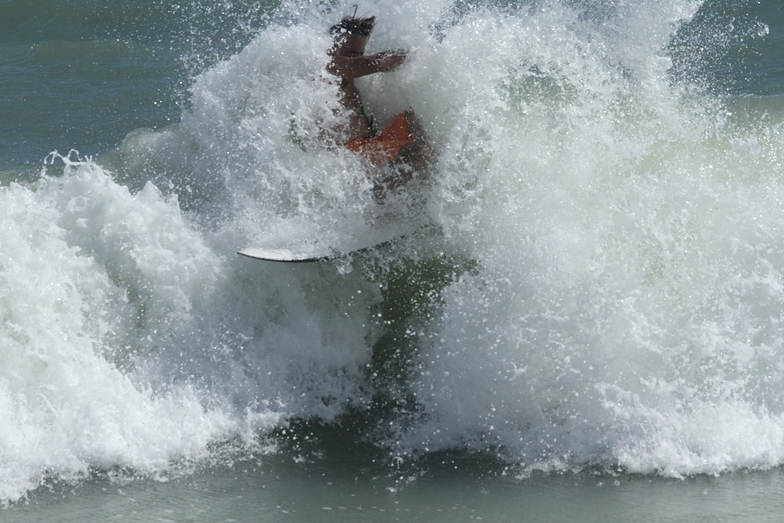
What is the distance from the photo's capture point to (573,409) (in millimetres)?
3760

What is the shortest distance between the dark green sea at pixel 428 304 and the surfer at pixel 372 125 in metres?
0.10

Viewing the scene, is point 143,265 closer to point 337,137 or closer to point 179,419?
point 179,419

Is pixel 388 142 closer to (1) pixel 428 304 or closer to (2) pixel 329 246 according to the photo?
(2) pixel 329 246

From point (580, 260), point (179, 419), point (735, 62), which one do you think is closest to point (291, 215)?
point (179, 419)

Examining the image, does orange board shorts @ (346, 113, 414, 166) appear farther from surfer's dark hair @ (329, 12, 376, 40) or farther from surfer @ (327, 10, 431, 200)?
surfer's dark hair @ (329, 12, 376, 40)

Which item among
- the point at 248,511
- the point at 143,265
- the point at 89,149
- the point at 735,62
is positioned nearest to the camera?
the point at 248,511

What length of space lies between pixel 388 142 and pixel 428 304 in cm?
94

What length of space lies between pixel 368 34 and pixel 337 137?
0.60m

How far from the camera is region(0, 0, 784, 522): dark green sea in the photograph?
343 cm

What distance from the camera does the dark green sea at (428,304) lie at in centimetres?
343

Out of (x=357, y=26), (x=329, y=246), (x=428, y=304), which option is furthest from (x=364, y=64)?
(x=428, y=304)

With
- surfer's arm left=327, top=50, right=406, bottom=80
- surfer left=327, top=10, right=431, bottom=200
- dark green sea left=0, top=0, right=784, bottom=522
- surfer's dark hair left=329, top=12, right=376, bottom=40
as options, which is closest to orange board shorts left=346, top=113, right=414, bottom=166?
surfer left=327, top=10, right=431, bottom=200

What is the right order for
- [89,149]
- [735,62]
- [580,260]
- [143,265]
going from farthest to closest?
[735,62], [89,149], [143,265], [580,260]

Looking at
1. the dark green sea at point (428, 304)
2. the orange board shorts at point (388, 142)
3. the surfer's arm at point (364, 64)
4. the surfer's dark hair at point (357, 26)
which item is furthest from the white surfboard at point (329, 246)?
the surfer's dark hair at point (357, 26)
